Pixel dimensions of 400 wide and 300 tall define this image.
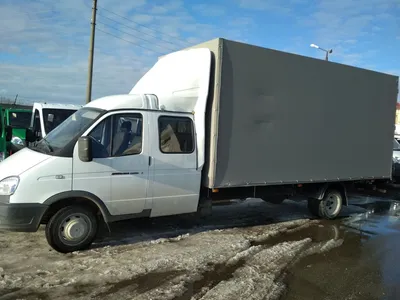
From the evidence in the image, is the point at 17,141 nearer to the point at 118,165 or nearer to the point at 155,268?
the point at 118,165

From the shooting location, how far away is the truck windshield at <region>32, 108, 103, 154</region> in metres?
5.45

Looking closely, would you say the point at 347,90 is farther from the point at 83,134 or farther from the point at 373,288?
the point at 83,134

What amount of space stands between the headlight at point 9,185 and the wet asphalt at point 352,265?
3.67 m

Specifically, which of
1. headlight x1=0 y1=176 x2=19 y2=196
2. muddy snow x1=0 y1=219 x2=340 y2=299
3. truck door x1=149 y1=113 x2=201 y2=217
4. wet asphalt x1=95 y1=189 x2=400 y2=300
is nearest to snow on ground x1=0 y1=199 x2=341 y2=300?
muddy snow x1=0 y1=219 x2=340 y2=299

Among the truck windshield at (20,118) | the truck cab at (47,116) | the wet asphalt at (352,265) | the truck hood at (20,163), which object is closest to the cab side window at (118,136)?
the truck hood at (20,163)

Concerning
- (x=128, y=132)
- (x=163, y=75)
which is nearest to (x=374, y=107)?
(x=163, y=75)

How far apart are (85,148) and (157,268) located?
187cm

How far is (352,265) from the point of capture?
573 centimetres

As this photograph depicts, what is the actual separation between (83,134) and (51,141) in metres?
0.64

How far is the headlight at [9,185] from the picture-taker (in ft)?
16.4

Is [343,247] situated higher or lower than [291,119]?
lower

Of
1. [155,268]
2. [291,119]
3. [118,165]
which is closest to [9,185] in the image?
[118,165]

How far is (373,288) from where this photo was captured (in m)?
4.88

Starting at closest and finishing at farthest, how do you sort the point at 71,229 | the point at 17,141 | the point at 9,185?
the point at 9,185
the point at 71,229
the point at 17,141
